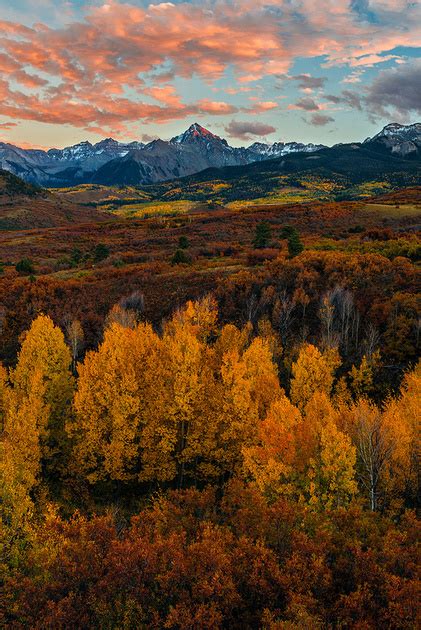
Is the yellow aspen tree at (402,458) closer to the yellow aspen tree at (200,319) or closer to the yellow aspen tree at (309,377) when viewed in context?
the yellow aspen tree at (309,377)

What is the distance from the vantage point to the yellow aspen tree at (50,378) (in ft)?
137

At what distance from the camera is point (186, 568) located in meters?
15.8

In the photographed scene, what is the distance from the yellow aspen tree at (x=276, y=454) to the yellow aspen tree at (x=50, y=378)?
796 inches

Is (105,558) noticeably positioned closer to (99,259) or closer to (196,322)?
(196,322)

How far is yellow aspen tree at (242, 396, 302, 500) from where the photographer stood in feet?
90.4

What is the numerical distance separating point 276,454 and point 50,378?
27.0 m

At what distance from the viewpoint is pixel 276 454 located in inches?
1150

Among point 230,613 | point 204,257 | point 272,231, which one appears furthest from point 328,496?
point 272,231

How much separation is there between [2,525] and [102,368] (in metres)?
18.2

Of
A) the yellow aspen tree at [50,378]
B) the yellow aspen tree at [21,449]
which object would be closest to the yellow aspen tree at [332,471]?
the yellow aspen tree at [21,449]

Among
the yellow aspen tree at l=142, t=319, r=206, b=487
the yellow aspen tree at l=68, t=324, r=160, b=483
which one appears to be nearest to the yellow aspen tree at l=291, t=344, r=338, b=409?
the yellow aspen tree at l=142, t=319, r=206, b=487

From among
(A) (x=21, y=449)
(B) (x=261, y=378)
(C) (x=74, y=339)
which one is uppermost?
(C) (x=74, y=339)

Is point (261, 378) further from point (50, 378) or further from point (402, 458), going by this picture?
point (50, 378)

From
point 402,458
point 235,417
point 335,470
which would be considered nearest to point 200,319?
point 235,417
